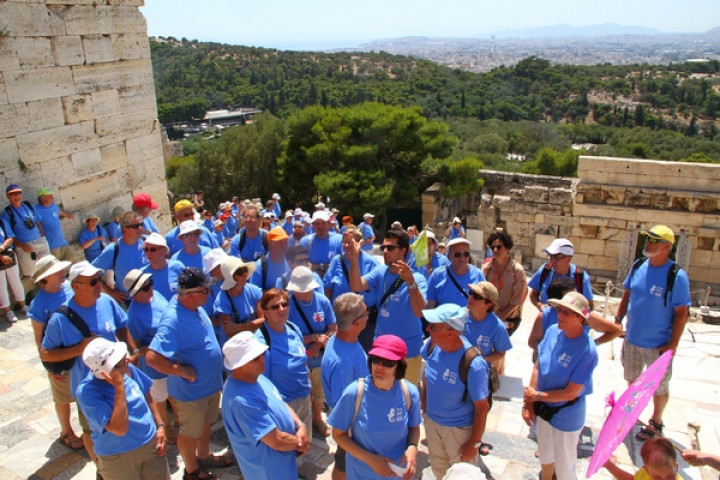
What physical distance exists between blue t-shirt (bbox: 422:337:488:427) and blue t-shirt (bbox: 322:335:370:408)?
49 centimetres

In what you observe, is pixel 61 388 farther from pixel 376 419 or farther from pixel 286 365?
pixel 376 419

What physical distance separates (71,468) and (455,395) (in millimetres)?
3162

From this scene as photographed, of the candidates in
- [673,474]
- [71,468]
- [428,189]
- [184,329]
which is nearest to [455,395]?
[673,474]

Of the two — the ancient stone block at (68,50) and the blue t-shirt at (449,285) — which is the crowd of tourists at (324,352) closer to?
the blue t-shirt at (449,285)

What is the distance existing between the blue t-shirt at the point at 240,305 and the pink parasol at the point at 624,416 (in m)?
2.84

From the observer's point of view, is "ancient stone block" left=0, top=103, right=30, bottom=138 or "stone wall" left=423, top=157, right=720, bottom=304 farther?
"stone wall" left=423, top=157, right=720, bottom=304

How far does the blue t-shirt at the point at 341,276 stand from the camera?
5.25 metres

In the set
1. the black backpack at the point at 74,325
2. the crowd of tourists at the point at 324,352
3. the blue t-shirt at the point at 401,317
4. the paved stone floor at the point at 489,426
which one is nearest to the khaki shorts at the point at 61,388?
the crowd of tourists at the point at 324,352

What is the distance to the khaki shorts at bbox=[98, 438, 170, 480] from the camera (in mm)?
3473

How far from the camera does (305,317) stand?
15.2 feet

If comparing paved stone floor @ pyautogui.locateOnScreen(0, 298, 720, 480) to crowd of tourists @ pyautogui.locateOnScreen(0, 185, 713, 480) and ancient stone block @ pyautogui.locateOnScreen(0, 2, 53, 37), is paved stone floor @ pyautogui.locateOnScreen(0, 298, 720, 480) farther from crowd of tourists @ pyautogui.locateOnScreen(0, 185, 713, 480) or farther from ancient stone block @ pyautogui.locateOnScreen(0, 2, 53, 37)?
ancient stone block @ pyautogui.locateOnScreen(0, 2, 53, 37)

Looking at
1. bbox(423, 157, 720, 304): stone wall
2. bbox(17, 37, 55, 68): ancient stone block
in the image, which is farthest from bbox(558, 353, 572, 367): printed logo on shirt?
bbox(423, 157, 720, 304): stone wall

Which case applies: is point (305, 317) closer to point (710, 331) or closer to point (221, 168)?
point (710, 331)

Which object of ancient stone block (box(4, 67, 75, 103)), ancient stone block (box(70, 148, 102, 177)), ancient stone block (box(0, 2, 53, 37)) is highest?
ancient stone block (box(0, 2, 53, 37))
